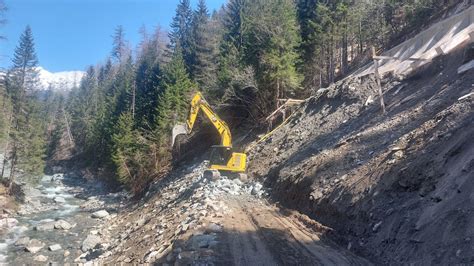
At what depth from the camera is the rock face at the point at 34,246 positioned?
2058 cm

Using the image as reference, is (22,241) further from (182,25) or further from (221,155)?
(182,25)

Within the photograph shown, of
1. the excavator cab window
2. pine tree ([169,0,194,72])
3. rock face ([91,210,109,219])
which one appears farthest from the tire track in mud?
pine tree ([169,0,194,72])

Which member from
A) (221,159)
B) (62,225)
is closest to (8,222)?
(62,225)

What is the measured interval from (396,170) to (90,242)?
Result: 16757 mm

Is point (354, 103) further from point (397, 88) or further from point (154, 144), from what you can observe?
point (154, 144)

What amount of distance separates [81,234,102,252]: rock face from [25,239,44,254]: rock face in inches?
85.5

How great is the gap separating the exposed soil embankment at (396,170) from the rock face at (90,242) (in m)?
9.12

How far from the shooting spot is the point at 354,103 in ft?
69.5

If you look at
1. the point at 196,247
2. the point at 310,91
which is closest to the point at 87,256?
the point at 196,247

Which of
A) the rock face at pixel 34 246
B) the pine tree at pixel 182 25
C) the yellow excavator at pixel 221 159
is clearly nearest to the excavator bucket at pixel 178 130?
the yellow excavator at pixel 221 159

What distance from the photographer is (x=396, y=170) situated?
10805mm

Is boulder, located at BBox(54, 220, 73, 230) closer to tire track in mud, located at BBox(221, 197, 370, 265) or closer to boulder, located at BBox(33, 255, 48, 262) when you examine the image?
boulder, located at BBox(33, 255, 48, 262)

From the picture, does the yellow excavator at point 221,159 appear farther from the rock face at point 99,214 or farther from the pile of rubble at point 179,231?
the rock face at point 99,214

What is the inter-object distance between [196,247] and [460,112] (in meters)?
8.08
